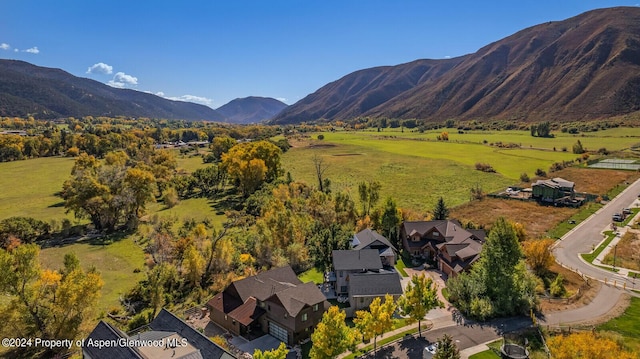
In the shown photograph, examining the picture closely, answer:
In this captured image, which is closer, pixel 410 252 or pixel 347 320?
pixel 347 320

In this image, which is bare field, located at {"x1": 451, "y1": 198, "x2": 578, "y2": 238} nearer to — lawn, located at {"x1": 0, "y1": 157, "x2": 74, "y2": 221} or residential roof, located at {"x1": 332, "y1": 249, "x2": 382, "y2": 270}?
residential roof, located at {"x1": 332, "y1": 249, "x2": 382, "y2": 270}

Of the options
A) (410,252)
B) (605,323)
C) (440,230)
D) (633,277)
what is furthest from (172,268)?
(633,277)

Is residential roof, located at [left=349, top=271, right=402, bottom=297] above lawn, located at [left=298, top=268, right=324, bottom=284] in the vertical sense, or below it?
above

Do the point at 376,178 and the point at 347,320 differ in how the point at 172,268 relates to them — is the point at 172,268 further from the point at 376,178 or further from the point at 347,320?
the point at 376,178

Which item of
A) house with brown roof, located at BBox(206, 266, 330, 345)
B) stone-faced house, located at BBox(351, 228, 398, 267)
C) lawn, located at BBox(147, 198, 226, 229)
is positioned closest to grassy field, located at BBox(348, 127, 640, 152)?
stone-faced house, located at BBox(351, 228, 398, 267)

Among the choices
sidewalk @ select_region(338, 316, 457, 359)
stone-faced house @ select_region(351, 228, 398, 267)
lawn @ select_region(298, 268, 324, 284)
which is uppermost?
stone-faced house @ select_region(351, 228, 398, 267)

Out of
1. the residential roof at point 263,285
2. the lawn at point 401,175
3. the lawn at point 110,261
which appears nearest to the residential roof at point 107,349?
the residential roof at point 263,285
